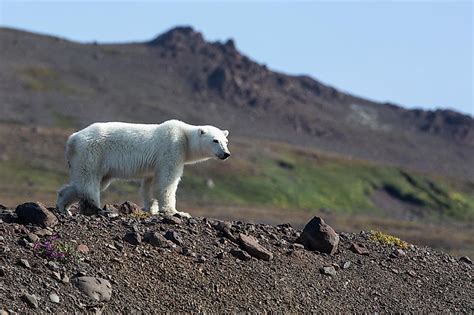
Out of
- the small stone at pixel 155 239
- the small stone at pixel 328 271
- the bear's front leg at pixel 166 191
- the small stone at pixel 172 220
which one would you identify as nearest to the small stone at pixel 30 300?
the small stone at pixel 155 239

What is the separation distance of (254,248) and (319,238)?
161 cm

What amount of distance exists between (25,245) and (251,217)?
67.8 meters

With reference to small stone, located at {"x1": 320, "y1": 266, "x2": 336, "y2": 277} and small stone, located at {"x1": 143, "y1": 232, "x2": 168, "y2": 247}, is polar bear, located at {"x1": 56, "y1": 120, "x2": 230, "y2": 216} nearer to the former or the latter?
small stone, located at {"x1": 143, "y1": 232, "x2": 168, "y2": 247}

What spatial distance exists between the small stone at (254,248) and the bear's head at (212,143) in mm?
3977

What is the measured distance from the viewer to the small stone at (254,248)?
1598cm

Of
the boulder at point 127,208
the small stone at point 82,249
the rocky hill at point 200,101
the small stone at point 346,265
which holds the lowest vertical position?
the rocky hill at point 200,101

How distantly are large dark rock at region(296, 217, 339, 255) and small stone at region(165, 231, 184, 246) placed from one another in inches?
106

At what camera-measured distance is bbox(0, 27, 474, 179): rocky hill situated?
146 m

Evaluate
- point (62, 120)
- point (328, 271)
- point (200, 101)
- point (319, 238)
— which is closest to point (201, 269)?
point (328, 271)

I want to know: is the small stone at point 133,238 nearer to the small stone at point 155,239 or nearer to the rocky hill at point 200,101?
the small stone at point 155,239

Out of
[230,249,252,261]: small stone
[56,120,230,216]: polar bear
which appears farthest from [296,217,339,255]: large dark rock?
[56,120,230,216]: polar bear

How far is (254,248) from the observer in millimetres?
16109

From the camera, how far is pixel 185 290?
14320mm

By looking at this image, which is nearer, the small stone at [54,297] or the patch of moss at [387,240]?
the small stone at [54,297]
